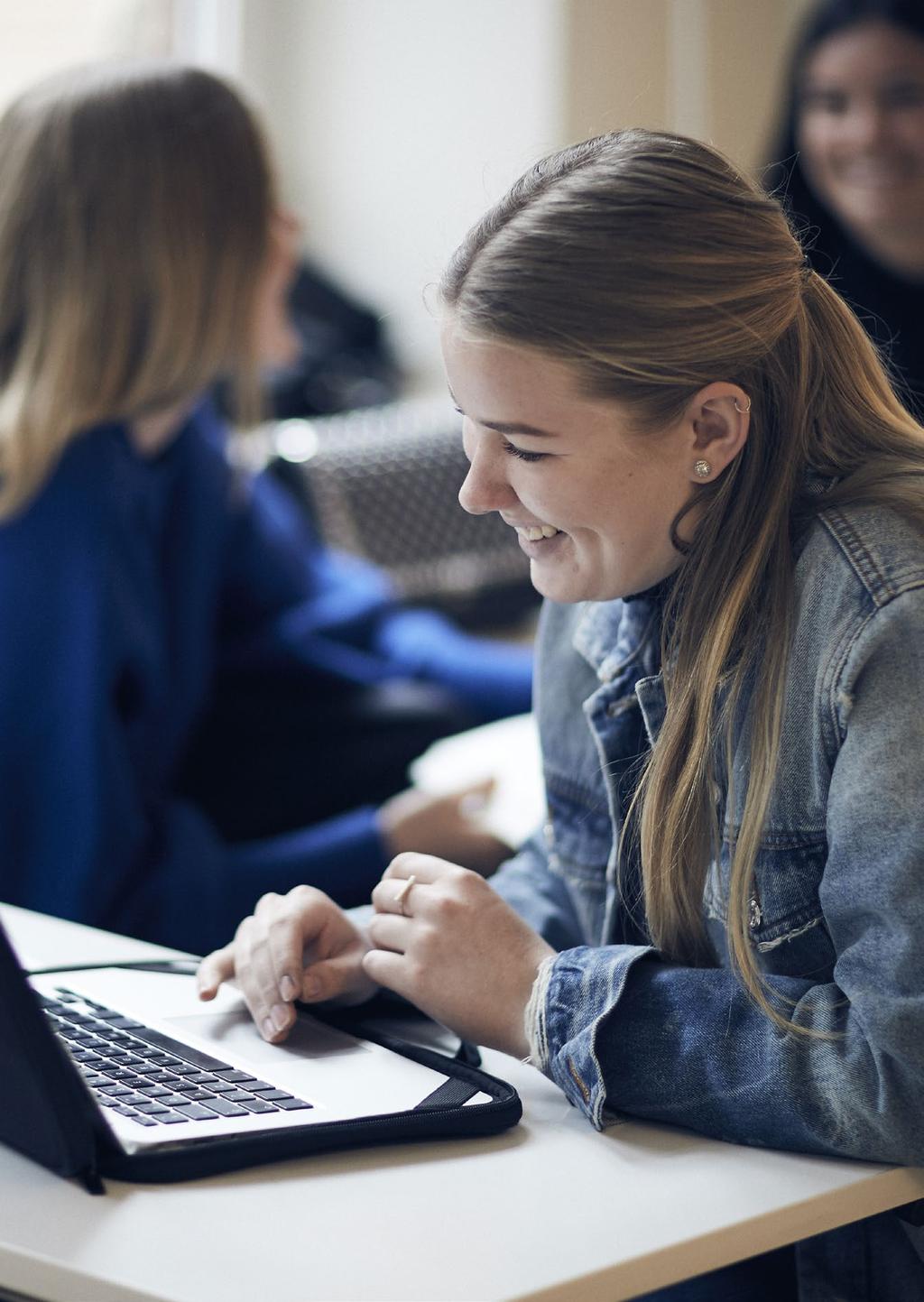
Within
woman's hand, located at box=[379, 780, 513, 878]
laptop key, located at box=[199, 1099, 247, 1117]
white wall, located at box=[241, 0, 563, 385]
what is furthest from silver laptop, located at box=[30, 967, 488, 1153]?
white wall, located at box=[241, 0, 563, 385]

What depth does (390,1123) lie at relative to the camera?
797mm

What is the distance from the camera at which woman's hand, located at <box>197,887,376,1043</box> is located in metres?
0.94

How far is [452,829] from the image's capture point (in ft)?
4.71

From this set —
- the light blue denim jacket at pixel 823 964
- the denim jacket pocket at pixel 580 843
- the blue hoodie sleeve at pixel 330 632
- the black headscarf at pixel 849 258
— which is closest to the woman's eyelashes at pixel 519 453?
the light blue denim jacket at pixel 823 964

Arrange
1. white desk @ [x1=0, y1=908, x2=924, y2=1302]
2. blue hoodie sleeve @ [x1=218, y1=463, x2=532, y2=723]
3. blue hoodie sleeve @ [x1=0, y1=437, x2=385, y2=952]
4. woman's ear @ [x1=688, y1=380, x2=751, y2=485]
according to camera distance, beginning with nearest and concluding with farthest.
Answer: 1. white desk @ [x1=0, y1=908, x2=924, y2=1302]
2. woman's ear @ [x1=688, y1=380, x2=751, y2=485]
3. blue hoodie sleeve @ [x1=0, y1=437, x2=385, y2=952]
4. blue hoodie sleeve @ [x1=218, y1=463, x2=532, y2=723]

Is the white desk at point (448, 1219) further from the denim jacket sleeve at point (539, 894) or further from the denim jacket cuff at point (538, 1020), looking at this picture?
the denim jacket sleeve at point (539, 894)

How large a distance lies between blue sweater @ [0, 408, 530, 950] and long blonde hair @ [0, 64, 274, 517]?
60mm

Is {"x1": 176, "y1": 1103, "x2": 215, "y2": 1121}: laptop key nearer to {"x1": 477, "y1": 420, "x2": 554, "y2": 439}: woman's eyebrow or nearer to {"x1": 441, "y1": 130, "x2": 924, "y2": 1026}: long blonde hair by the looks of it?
{"x1": 441, "y1": 130, "x2": 924, "y2": 1026}: long blonde hair

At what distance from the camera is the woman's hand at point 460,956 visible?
896 mm

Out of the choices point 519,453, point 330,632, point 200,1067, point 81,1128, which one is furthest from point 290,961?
point 330,632

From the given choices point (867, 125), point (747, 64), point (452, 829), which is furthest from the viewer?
point (747, 64)

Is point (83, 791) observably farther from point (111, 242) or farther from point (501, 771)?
point (111, 242)

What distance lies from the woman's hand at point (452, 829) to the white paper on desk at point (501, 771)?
1 cm

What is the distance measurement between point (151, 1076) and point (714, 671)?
37 centimetres
